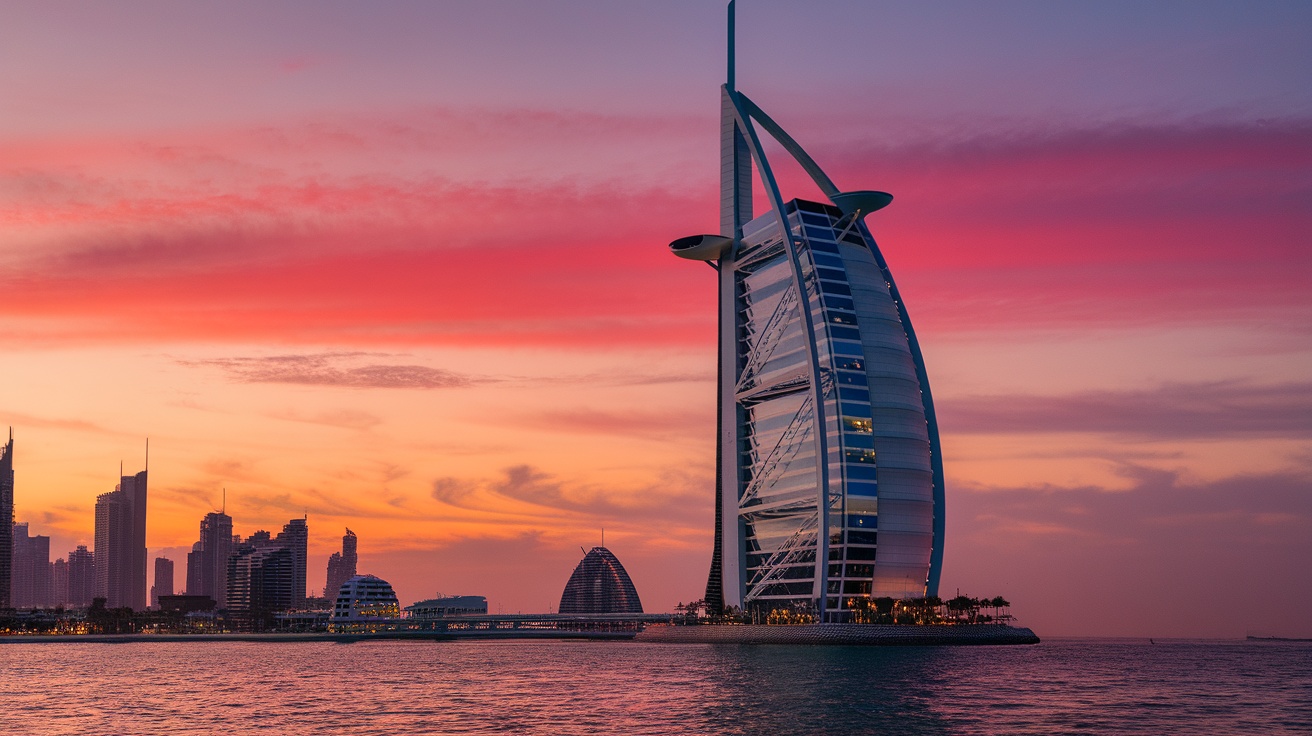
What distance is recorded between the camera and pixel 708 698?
110 metres

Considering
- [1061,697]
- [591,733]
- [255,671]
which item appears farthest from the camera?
[255,671]

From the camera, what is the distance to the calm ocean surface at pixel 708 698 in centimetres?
9381

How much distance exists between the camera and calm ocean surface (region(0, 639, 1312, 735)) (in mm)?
93812

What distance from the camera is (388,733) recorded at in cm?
9012

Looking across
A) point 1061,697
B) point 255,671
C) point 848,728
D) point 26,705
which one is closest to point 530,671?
point 255,671

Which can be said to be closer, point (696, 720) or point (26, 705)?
point (696, 720)

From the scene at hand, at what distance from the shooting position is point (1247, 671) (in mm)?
170000

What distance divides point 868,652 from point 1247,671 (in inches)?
1870

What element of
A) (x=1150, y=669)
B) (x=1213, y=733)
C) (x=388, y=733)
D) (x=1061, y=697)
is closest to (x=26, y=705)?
(x=388, y=733)

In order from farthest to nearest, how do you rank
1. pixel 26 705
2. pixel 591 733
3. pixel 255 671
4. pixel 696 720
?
1. pixel 255 671
2. pixel 26 705
3. pixel 696 720
4. pixel 591 733

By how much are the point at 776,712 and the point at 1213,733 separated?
2967 centimetres

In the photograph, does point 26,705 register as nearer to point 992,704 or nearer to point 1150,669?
point 992,704

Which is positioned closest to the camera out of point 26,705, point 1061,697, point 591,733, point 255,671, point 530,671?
point 591,733

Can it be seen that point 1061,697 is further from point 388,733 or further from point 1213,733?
point 388,733
